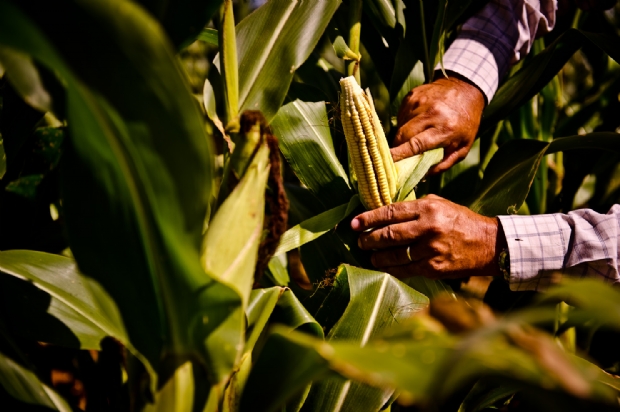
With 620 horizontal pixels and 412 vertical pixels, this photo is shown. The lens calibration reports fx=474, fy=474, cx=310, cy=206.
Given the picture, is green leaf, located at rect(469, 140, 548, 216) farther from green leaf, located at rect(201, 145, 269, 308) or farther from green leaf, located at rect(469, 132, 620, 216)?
green leaf, located at rect(201, 145, 269, 308)

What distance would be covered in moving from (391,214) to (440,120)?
258 mm

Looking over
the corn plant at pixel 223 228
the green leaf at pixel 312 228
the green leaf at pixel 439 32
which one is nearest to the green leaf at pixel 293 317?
the corn plant at pixel 223 228

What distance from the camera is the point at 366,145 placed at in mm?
810

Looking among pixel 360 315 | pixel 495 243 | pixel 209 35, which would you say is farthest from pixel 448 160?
pixel 209 35

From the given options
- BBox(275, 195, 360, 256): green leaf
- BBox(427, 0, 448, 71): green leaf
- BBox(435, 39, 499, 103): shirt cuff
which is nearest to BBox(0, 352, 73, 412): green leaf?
BBox(275, 195, 360, 256): green leaf

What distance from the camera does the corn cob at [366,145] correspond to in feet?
2.56

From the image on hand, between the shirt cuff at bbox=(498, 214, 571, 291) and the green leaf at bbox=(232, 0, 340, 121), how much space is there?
49 cm

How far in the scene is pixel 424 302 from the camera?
82cm

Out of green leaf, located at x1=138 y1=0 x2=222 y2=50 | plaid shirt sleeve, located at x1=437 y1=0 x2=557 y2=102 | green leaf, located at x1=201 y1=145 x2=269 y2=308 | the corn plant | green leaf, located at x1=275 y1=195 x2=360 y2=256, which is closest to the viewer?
the corn plant

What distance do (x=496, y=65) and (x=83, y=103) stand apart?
106 cm

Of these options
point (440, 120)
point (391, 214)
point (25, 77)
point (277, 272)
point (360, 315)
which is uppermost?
point (25, 77)

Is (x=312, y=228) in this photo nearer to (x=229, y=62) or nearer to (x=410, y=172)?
(x=410, y=172)

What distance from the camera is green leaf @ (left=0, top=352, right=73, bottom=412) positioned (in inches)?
20.4

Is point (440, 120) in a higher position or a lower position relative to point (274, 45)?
lower
